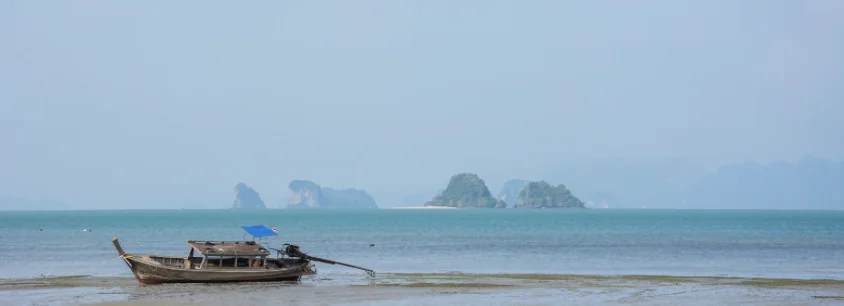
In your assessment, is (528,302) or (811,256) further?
(811,256)

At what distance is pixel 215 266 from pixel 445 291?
11900 mm

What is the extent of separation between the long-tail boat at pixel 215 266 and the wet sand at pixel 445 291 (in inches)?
27.6

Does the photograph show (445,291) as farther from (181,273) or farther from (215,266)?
(181,273)

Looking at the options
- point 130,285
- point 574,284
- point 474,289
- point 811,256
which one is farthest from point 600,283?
point 811,256

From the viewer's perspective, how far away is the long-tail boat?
157ft

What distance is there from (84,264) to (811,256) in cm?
5214

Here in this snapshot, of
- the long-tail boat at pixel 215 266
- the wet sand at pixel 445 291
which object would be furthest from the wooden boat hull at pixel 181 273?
the wet sand at pixel 445 291

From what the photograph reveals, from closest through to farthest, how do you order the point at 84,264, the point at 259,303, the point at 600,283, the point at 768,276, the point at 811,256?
the point at 259,303
the point at 600,283
the point at 768,276
the point at 84,264
the point at 811,256

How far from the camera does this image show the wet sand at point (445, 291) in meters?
40.9

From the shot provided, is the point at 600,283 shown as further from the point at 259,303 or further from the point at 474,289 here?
the point at 259,303

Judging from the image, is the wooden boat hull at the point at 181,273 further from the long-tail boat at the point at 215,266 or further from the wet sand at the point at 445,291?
the wet sand at the point at 445,291

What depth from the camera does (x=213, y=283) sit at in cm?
4800

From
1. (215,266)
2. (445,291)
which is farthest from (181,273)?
(445,291)

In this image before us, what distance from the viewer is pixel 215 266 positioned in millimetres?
48375
